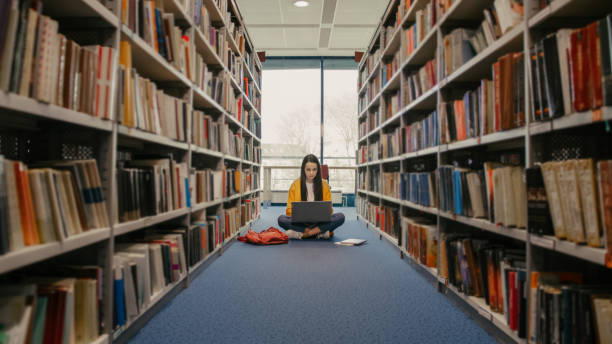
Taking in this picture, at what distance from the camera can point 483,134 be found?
154 centimetres

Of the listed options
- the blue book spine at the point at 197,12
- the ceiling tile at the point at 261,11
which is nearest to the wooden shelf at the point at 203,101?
the blue book spine at the point at 197,12

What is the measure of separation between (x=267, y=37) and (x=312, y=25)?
3.02 ft

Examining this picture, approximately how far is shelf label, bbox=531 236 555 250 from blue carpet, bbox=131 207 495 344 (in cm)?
52

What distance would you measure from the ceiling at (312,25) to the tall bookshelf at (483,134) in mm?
1504

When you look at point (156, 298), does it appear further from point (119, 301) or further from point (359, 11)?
point (359, 11)

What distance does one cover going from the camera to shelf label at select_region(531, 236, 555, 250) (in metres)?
1.07

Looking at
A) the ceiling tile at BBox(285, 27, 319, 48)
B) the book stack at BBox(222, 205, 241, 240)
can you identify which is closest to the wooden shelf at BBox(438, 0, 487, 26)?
the book stack at BBox(222, 205, 241, 240)

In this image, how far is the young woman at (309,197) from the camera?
3.57m

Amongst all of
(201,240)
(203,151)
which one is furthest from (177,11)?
(201,240)

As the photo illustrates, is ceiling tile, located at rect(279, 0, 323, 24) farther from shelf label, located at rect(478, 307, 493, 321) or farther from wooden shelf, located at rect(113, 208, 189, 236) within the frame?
shelf label, located at rect(478, 307, 493, 321)

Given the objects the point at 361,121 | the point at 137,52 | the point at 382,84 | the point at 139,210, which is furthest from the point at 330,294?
the point at 361,121

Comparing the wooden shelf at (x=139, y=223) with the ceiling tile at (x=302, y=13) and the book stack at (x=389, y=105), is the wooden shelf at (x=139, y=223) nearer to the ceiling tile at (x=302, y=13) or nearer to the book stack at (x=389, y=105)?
the book stack at (x=389, y=105)

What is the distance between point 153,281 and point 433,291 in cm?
158

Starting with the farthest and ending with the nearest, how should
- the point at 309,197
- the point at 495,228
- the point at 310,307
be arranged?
1. the point at 309,197
2. the point at 310,307
3. the point at 495,228
